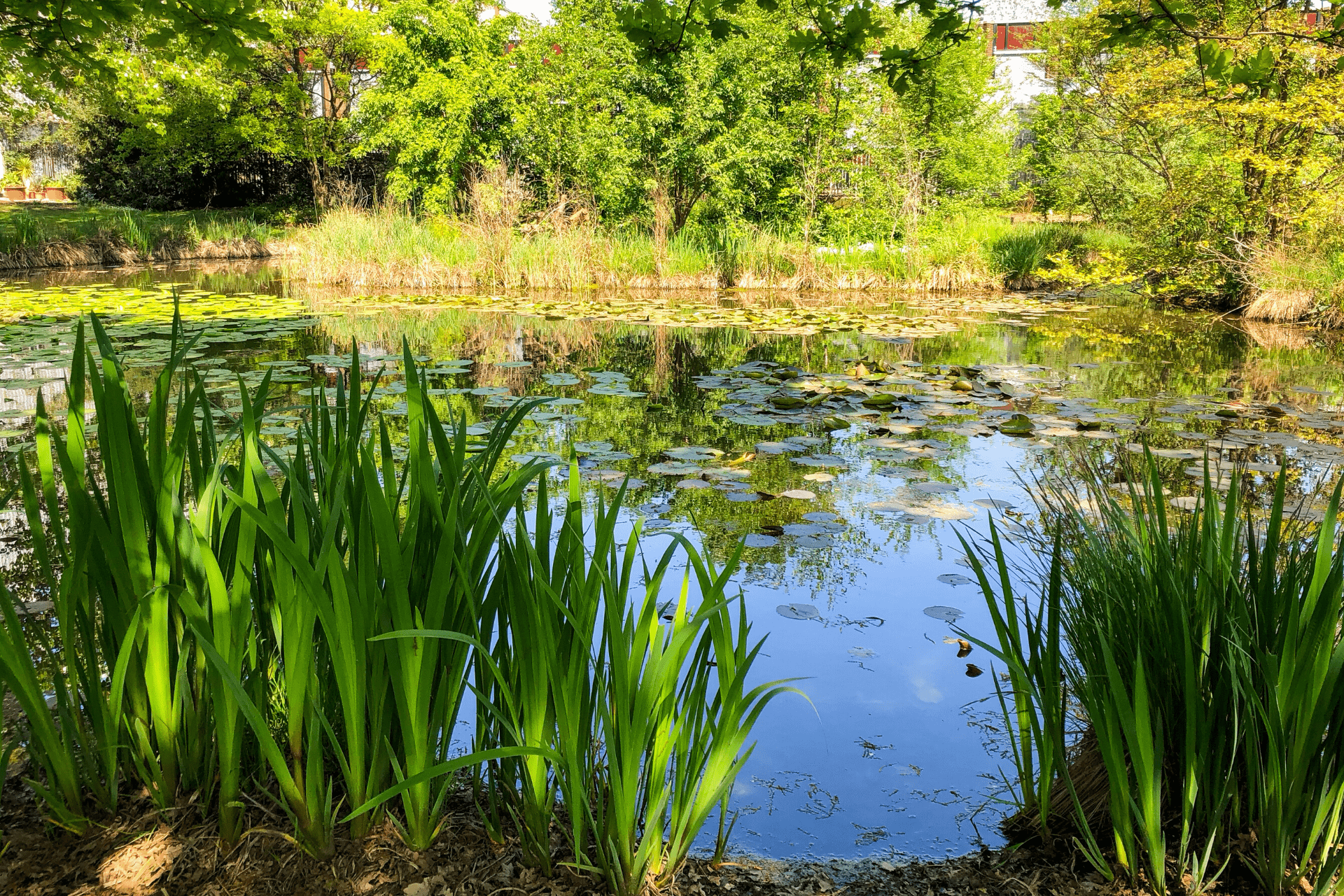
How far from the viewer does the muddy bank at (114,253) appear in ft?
49.5

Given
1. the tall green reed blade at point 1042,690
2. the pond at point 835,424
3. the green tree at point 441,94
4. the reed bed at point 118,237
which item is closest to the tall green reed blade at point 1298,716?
the tall green reed blade at point 1042,690

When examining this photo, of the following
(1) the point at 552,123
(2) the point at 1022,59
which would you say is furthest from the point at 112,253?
(2) the point at 1022,59

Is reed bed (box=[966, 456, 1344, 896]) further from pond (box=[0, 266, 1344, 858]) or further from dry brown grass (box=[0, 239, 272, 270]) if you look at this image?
dry brown grass (box=[0, 239, 272, 270])

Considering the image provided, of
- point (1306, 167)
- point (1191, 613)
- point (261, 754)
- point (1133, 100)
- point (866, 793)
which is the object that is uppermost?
point (1133, 100)

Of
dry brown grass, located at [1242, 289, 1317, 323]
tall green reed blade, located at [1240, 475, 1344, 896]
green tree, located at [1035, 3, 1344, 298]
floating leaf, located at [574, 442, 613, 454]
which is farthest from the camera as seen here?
dry brown grass, located at [1242, 289, 1317, 323]

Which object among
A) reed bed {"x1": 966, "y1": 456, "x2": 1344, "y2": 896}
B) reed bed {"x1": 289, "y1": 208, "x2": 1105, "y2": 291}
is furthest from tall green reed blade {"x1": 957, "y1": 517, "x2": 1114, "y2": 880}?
reed bed {"x1": 289, "y1": 208, "x2": 1105, "y2": 291}

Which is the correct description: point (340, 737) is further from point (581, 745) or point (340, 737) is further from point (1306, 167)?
point (1306, 167)

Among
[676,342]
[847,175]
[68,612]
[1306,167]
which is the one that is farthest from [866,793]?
[847,175]

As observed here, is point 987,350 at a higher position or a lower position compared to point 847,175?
lower

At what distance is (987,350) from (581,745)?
8.20 m

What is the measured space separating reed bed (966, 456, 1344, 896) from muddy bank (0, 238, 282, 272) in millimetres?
17224

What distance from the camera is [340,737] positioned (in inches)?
70.0

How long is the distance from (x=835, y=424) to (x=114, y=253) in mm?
15844

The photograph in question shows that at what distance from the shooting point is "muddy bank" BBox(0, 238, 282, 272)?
1508 centimetres
